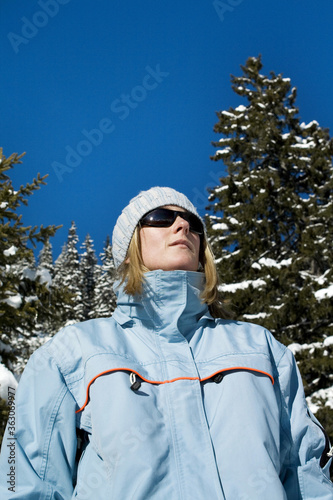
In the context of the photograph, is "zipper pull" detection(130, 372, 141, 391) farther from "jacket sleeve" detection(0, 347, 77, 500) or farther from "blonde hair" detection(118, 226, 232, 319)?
"blonde hair" detection(118, 226, 232, 319)

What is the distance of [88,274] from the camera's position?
70562mm

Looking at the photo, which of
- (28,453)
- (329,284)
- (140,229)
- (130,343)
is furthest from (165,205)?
(329,284)

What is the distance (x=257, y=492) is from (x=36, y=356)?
1239mm

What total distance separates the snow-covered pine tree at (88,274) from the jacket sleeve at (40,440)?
2314 inches

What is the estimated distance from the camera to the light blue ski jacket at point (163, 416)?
1.87 meters

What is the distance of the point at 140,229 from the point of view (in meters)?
2.88

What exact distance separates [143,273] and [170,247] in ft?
0.83

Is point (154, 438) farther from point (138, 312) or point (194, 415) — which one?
point (138, 312)

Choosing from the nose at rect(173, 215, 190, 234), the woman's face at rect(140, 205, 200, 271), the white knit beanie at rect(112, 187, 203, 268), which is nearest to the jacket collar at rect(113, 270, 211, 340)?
the woman's face at rect(140, 205, 200, 271)

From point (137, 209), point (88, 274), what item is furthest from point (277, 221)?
point (88, 274)

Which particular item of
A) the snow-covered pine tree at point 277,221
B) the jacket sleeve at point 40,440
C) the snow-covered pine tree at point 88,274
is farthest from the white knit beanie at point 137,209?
the snow-covered pine tree at point 88,274

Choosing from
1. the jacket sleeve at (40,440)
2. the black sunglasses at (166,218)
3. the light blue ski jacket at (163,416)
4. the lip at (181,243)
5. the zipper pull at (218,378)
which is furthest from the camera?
the black sunglasses at (166,218)

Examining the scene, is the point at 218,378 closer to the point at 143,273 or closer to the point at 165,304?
the point at 165,304

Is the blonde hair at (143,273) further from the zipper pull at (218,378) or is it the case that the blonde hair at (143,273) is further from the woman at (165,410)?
the zipper pull at (218,378)
